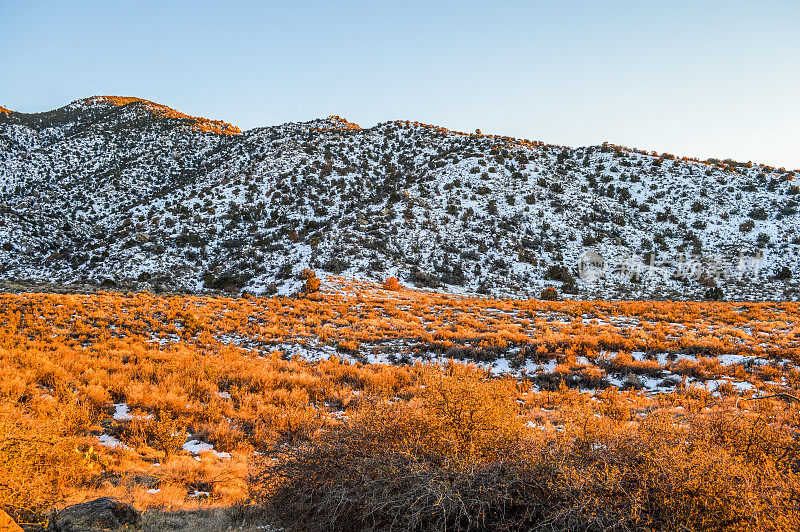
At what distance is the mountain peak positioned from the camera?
52050mm

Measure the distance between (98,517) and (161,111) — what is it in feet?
213

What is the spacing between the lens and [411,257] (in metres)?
28.1

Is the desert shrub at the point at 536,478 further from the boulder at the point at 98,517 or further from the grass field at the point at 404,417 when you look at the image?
the boulder at the point at 98,517

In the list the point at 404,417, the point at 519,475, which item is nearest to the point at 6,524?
the point at 404,417

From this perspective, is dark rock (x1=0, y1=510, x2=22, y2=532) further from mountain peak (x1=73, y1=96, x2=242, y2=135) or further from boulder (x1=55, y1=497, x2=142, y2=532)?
mountain peak (x1=73, y1=96, x2=242, y2=135)

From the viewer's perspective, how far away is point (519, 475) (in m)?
3.41

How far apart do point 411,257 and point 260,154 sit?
25.8 metres

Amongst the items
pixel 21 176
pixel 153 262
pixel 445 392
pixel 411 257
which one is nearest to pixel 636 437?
pixel 445 392

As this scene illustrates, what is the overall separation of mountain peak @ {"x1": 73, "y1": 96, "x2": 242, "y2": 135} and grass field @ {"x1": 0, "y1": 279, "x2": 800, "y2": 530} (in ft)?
142

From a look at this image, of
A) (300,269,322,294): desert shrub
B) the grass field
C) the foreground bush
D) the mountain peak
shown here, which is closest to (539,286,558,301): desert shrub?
the grass field

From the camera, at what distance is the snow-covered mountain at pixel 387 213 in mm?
26609

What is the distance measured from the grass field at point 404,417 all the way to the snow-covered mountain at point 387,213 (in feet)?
36.2

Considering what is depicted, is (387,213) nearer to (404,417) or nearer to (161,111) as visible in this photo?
(404,417)

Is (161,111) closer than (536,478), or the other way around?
(536,478)
